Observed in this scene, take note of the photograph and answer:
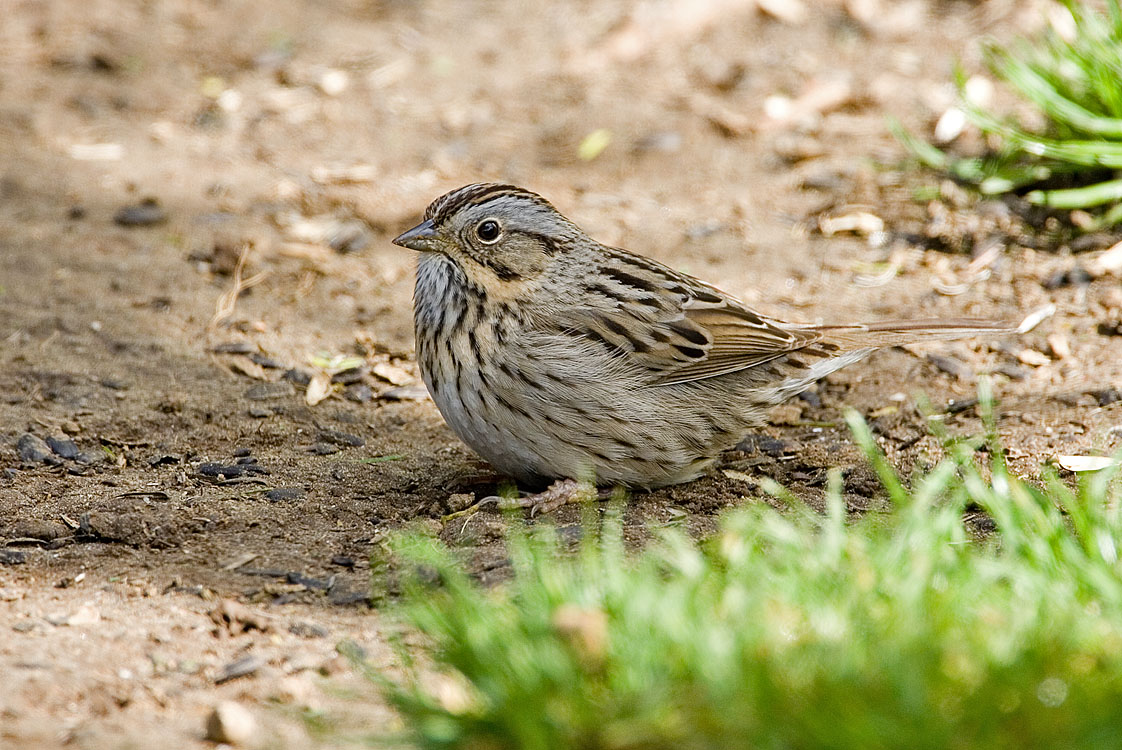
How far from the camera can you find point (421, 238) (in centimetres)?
455

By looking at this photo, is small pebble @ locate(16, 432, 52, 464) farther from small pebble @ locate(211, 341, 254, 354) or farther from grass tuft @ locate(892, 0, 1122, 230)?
grass tuft @ locate(892, 0, 1122, 230)

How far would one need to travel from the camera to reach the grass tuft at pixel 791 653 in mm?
2402

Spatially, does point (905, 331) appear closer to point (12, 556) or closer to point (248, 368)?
point (248, 368)

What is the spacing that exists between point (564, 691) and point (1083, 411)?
3.11 metres

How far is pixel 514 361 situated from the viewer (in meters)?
4.36

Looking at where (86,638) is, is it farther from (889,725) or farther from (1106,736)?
(1106,736)

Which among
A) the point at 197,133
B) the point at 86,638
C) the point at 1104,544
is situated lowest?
the point at 86,638

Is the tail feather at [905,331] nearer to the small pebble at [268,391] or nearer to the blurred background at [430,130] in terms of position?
the blurred background at [430,130]

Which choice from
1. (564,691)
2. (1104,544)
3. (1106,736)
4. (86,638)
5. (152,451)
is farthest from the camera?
(152,451)

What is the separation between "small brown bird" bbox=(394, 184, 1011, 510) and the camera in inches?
172

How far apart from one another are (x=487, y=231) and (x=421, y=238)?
0.80 feet

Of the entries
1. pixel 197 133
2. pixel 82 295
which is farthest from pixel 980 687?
pixel 197 133

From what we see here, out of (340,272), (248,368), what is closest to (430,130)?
(340,272)

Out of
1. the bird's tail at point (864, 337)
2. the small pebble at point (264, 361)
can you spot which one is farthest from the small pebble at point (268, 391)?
the bird's tail at point (864, 337)
